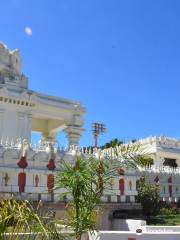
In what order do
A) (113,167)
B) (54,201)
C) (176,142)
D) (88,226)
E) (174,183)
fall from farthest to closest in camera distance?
(176,142)
(174,183)
(54,201)
(113,167)
(88,226)

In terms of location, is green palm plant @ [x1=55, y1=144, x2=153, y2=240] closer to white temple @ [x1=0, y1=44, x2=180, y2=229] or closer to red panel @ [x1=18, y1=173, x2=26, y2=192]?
white temple @ [x1=0, y1=44, x2=180, y2=229]

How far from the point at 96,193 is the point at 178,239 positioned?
22.6 feet

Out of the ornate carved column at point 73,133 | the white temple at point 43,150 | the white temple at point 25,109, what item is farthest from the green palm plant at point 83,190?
the ornate carved column at point 73,133

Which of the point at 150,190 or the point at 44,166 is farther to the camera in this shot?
the point at 150,190

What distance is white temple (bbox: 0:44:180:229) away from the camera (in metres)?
27.2

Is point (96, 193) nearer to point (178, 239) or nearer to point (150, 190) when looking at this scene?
point (178, 239)

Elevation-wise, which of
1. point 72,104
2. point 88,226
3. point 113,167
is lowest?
point 88,226

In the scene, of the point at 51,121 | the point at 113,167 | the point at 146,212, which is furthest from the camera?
the point at 51,121

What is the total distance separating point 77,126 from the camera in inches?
1762

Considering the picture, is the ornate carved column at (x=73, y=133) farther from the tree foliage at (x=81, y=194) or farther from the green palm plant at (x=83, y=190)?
the tree foliage at (x=81, y=194)

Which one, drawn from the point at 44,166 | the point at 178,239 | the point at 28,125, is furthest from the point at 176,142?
the point at 178,239

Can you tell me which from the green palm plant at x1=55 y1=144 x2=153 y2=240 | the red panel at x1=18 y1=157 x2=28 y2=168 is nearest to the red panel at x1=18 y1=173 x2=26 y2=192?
the red panel at x1=18 y1=157 x2=28 y2=168

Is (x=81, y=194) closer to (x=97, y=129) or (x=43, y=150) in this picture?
(x=43, y=150)

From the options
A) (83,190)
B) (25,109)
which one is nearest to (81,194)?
(83,190)
